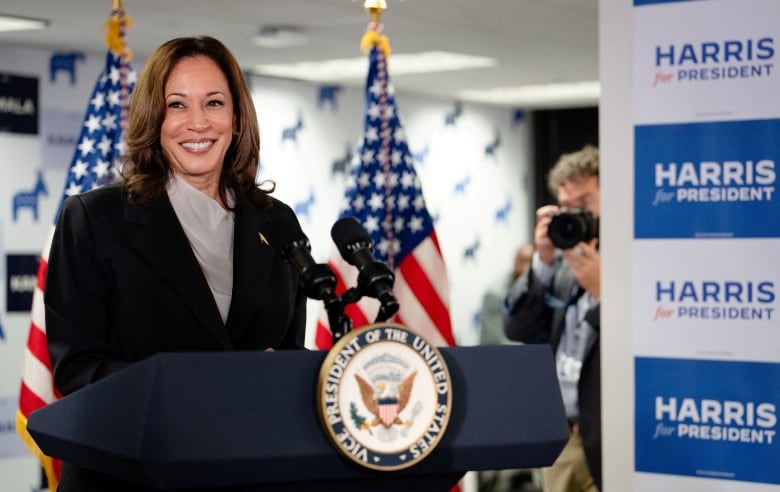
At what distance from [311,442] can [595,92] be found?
27.2 feet

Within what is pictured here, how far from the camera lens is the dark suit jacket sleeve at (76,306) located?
1.50 metres

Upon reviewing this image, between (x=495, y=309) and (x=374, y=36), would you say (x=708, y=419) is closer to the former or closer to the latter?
(x=374, y=36)

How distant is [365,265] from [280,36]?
4.78m

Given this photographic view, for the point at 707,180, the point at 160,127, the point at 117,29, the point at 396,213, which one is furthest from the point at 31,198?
the point at 160,127

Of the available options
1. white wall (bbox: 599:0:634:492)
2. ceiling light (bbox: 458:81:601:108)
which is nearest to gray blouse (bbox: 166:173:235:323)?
white wall (bbox: 599:0:634:492)

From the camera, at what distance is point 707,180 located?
2736 mm

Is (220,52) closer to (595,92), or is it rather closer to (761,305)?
(761,305)

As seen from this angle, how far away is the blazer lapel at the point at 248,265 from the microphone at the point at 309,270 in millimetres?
218

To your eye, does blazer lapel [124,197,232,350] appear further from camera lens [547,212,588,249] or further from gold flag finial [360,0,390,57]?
camera lens [547,212,588,249]

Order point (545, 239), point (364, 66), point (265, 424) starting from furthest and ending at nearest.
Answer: point (364, 66), point (545, 239), point (265, 424)

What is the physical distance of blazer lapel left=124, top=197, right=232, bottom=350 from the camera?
155 centimetres

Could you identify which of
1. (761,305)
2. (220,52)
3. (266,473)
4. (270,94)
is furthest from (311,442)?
(270,94)

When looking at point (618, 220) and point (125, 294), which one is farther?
point (618, 220)

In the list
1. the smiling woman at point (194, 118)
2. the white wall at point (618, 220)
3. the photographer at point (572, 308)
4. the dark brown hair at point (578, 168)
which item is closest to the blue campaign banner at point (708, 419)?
the white wall at point (618, 220)
